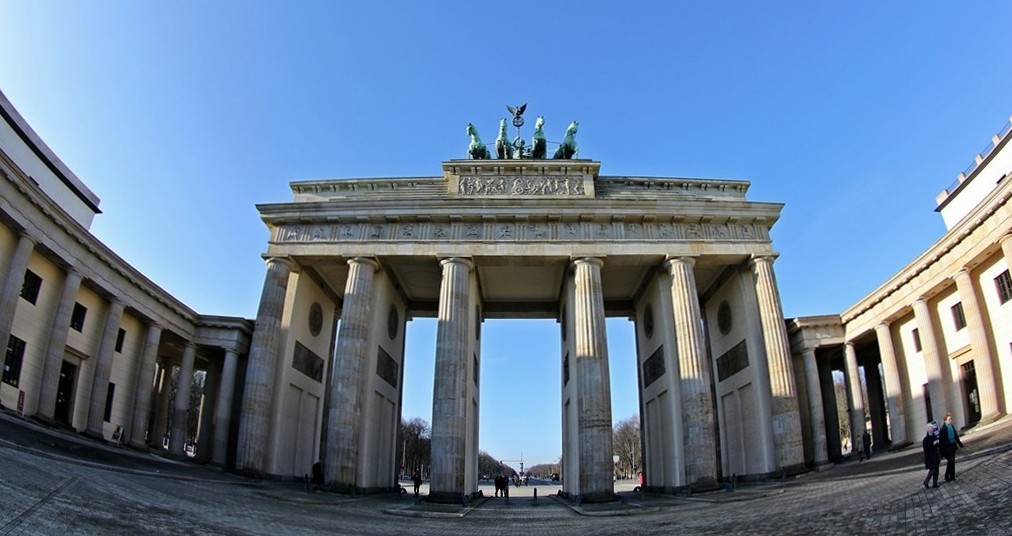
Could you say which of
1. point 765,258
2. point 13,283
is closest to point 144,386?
point 13,283

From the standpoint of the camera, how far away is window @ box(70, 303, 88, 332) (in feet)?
88.2

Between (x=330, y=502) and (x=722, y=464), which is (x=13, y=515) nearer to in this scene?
(x=330, y=502)

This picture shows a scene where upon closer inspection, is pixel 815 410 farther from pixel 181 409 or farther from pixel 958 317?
pixel 181 409

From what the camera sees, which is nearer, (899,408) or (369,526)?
(369,526)

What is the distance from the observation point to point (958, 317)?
26359 mm

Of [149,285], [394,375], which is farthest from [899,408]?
[149,285]

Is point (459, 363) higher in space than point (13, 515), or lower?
higher

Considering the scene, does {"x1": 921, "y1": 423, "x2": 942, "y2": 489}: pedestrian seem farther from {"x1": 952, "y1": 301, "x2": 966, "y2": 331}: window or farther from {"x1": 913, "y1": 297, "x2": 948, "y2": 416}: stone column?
{"x1": 952, "y1": 301, "x2": 966, "y2": 331}: window

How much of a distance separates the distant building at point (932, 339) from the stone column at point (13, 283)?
33.1 meters

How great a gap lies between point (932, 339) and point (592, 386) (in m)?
15.3

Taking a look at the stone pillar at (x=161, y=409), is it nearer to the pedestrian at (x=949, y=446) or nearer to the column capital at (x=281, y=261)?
the column capital at (x=281, y=261)

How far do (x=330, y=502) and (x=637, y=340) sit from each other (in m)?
21.8

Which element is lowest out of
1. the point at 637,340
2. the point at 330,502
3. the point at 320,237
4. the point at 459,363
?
the point at 330,502

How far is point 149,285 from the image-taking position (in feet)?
98.7
